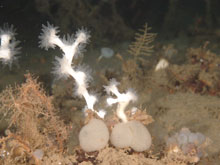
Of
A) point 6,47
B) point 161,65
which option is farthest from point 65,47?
point 161,65

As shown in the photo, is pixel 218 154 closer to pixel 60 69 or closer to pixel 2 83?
pixel 60 69

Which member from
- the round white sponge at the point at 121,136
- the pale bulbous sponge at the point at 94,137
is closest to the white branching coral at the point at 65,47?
the pale bulbous sponge at the point at 94,137

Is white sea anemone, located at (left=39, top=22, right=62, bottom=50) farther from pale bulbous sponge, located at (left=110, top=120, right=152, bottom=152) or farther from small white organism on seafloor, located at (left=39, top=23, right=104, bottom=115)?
pale bulbous sponge, located at (left=110, top=120, right=152, bottom=152)

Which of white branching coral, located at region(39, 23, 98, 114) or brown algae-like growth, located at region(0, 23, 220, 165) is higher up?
white branching coral, located at region(39, 23, 98, 114)

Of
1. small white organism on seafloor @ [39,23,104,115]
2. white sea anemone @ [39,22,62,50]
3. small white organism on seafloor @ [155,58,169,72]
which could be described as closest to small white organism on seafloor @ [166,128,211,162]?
small white organism on seafloor @ [39,23,104,115]

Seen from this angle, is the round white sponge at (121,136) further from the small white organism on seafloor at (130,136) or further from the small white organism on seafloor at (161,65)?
the small white organism on seafloor at (161,65)

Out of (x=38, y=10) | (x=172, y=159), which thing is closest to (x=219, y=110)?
(x=172, y=159)

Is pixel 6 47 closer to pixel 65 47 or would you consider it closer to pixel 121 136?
pixel 65 47
